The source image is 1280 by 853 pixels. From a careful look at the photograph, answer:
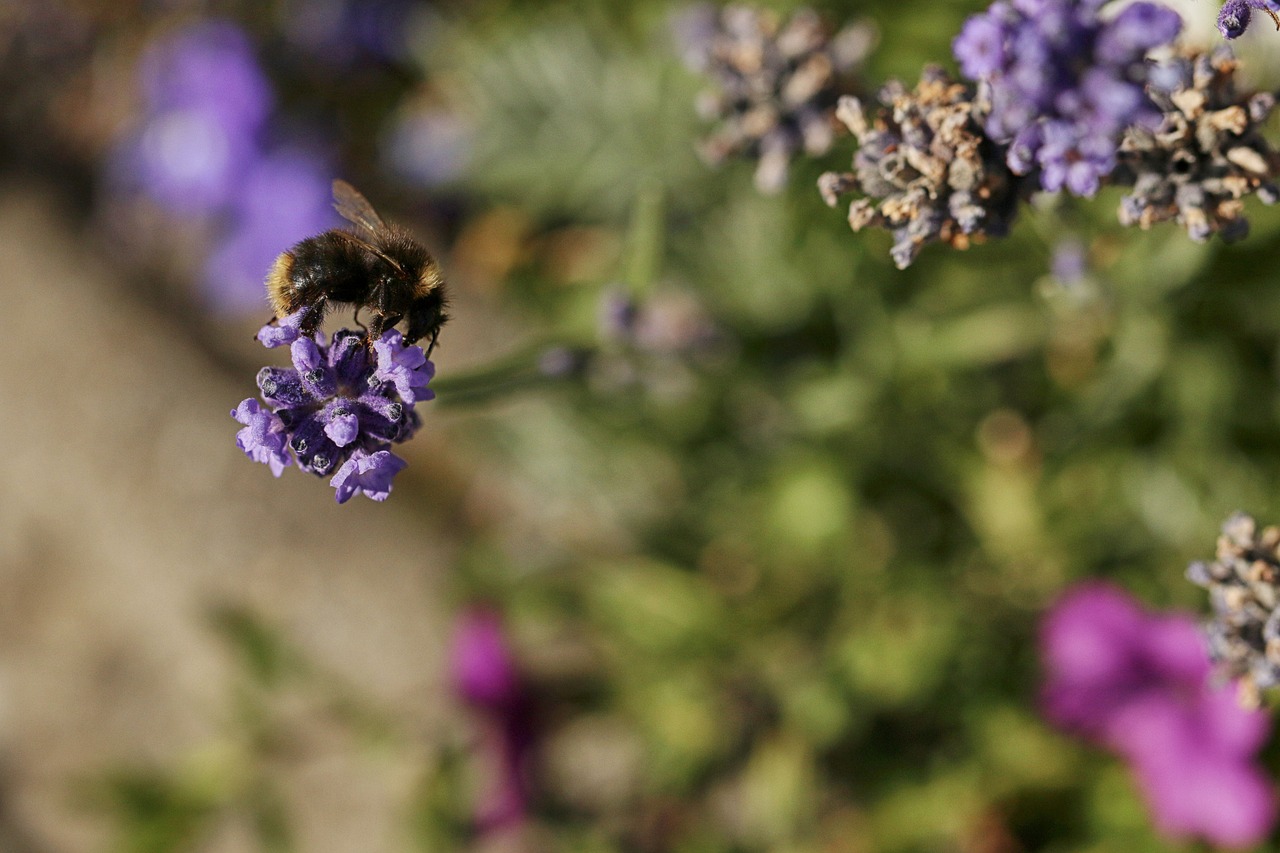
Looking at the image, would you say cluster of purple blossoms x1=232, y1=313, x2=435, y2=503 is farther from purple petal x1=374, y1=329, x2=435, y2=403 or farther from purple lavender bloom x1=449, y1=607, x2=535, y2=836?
purple lavender bloom x1=449, y1=607, x2=535, y2=836

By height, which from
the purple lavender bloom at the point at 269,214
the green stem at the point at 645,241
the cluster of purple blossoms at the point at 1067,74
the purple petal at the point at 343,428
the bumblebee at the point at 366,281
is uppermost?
the purple lavender bloom at the point at 269,214

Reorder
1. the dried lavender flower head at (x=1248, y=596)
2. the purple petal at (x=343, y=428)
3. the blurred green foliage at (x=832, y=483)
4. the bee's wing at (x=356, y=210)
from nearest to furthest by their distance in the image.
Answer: the purple petal at (x=343, y=428)
the dried lavender flower head at (x=1248, y=596)
the bee's wing at (x=356, y=210)
the blurred green foliage at (x=832, y=483)

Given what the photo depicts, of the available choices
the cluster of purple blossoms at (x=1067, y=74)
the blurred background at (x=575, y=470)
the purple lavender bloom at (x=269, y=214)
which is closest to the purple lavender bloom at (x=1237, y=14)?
the cluster of purple blossoms at (x=1067, y=74)

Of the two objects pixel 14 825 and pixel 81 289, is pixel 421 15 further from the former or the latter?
pixel 14 825

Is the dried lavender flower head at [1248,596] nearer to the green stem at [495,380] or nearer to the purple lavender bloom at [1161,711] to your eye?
the green stem at [495,380]

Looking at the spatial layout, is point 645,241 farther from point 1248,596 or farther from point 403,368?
point 1248,596

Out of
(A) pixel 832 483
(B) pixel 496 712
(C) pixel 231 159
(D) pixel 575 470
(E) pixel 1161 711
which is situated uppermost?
(C) pixel 231 159

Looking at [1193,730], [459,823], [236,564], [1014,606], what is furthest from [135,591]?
[1193,730]

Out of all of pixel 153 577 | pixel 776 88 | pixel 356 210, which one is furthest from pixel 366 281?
pixel 153 577
